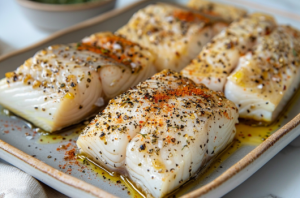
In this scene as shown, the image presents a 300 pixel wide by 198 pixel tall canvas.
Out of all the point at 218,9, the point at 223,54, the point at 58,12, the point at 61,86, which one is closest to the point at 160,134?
the point at 61,86

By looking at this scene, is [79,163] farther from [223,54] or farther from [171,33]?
[171,33]

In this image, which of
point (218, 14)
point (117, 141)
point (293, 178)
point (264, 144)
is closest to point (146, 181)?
point (117, 141)

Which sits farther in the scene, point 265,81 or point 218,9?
point 218,9

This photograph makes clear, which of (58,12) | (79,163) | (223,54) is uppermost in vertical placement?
(58,12)

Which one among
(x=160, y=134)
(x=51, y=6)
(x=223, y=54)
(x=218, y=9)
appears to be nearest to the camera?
(x=160, y=134)

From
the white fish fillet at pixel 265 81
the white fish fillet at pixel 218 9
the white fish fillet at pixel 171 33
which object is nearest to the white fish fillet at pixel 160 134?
the white fish fillet at pixel 265 81

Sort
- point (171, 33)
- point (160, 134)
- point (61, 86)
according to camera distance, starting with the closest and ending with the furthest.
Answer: point (160, 134)
point (61, 86)
point (171, 33)

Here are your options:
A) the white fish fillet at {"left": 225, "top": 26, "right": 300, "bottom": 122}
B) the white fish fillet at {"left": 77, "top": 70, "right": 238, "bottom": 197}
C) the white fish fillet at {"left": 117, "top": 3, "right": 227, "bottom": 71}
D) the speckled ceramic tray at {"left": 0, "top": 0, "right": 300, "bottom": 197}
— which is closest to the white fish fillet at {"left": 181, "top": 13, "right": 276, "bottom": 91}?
the white fish fillet at {"left": 225, "top": 26, "right": 300, "bottom": 122}

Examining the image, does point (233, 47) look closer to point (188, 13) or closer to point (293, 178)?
point (188, 13)

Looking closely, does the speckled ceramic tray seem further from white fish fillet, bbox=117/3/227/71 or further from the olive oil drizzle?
white fish fillet, bbox=117/3/227/71
